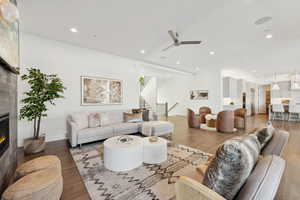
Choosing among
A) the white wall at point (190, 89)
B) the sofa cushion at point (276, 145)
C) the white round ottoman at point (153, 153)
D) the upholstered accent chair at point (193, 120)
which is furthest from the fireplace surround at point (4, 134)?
the white wall at point (190, 89)

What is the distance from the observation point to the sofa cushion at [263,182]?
2.45ft

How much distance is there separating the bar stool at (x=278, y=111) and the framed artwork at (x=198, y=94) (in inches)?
148

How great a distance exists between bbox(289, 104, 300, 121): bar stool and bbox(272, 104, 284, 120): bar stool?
1.09 feet

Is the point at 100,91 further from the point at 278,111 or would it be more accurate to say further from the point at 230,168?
the point at 278,111

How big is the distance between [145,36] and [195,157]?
3.36 m

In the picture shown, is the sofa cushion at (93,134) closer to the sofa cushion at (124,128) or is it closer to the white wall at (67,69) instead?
the sofa cushion at (124,128)

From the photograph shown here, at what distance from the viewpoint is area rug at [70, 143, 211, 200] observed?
1.57 metres

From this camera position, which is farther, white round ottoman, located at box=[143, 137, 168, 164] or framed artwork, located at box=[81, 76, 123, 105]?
framed artwork, located at box=[81, 76, 123, 105]

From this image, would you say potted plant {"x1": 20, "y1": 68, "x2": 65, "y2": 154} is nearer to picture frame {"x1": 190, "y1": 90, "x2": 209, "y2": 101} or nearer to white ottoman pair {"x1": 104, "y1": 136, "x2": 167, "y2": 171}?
white ottoman pair {"x1": 104, "y1": 136, "x2": 167, "y2": 171}

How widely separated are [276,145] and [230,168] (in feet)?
3.70

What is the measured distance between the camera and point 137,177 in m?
1.94

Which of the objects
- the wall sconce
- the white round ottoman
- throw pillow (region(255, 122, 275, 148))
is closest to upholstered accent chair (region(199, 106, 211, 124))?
the white round ottoman

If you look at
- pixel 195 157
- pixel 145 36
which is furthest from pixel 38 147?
pixel 145 36

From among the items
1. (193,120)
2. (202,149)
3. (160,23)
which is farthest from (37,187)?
(193,120)
